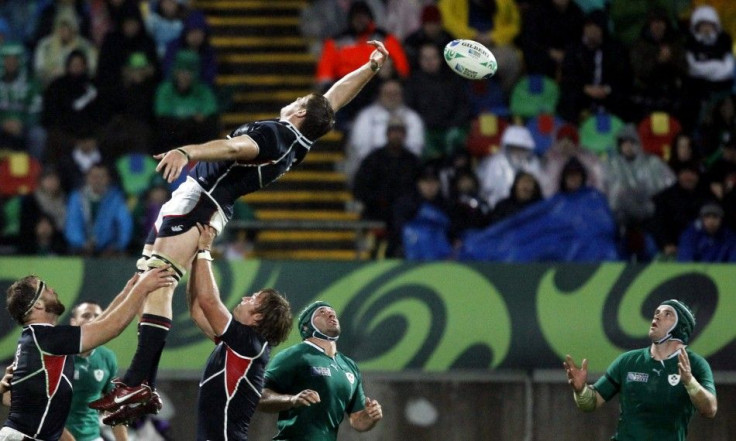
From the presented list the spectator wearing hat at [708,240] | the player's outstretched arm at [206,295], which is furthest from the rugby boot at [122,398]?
the spectator wearing hat at [708,240]

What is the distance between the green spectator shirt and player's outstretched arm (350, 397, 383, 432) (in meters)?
1.59

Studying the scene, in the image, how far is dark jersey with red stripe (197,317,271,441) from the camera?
8070 mm

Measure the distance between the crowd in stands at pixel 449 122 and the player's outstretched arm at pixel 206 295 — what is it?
4637mm

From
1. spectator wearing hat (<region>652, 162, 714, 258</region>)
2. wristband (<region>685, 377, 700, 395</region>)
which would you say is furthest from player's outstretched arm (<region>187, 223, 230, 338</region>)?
spectator wearing hat (<region>652, 162, 714, 258</region>)

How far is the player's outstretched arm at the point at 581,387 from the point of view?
909 cm

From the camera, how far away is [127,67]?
588 inches

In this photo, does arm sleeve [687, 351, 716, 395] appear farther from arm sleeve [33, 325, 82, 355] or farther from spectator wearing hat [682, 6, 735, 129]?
spectator wearing hat [682, 6, 735, 129]

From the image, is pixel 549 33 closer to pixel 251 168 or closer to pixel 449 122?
pixel 449 122

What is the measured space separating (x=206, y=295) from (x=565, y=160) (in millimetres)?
6315


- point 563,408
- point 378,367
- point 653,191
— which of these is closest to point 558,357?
point 563,408

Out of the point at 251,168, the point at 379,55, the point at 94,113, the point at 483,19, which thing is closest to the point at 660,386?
the point at 379,55

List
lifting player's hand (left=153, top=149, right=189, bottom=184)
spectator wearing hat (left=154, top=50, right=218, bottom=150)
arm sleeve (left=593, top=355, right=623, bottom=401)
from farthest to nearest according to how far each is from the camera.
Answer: spectator wearing hat (left=154, top=50, right=218, bottom=150) → arm sleeve (left=593, top=355, right=623, bottom=401) → lifting player's hand (left=153, top=149, right=189, bottom=184)

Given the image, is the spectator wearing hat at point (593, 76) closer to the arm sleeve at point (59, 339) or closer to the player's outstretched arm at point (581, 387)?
the player's outstretched arm at point (581, 387)

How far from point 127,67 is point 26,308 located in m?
7.26
